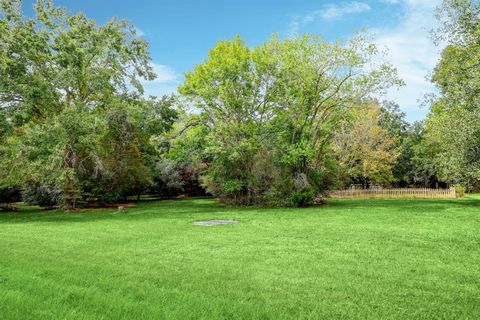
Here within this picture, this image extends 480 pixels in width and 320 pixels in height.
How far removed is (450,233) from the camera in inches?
449

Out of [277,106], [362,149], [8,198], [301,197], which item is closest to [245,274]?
[301,197]

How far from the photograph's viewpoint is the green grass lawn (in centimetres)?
480

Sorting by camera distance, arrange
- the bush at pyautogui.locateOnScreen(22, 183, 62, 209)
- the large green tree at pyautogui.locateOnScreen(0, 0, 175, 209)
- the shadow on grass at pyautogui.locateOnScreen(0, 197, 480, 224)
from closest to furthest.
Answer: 1. the shadow on grass at pyautogui.locateOnScreen(0, 197, 480, 224)
2. the large green tree at pyautogui.locateOnScreen(0, 0, 175, 209)
3. the bush at pyautogui.locateOnScreen(22, 183, 62, 209)

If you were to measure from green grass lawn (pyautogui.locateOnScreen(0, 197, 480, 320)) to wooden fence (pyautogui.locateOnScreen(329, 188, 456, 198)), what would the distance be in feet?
77.6

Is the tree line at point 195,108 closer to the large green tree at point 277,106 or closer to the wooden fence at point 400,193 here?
the large green tree at point 277,106

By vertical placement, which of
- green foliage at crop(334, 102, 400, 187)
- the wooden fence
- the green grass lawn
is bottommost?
the wooden fence

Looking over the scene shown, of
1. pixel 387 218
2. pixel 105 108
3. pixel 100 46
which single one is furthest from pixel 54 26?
pixel 387 218

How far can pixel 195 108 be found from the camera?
84.9ft

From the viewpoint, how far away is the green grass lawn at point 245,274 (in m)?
4.80

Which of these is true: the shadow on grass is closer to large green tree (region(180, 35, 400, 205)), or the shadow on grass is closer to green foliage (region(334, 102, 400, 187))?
large green tree (region(180, 35, 400, 205))

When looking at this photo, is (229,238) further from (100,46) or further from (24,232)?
(100,46)

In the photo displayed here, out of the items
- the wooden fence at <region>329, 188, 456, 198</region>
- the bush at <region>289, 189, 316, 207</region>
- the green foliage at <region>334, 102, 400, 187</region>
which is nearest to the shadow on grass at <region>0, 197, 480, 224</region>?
the bush at <region>289, 189, 316, 207</region>

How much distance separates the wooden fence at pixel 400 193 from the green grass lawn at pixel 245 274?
23654mm

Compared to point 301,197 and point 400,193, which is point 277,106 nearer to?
point 301,197
